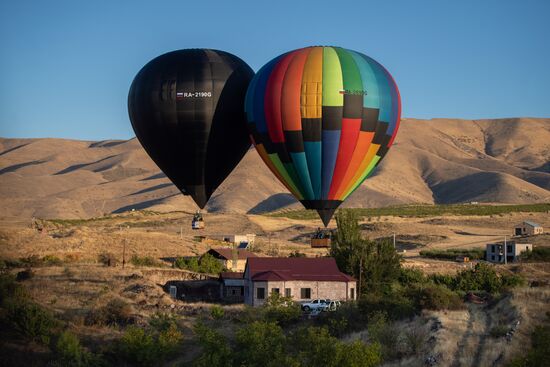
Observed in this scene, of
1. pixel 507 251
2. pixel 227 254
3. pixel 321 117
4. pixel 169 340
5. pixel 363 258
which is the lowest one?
pixel 169 340

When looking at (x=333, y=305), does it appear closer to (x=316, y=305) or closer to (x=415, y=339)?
(x=316, y=305)

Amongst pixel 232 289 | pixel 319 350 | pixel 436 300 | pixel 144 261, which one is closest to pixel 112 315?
pixel 232 289

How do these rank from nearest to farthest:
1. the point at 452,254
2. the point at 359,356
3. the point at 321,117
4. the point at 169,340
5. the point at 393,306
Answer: the point at 359,356 → the point at 169,340 → the point at 321,117 → the point at 393,306 → the point at 452,254

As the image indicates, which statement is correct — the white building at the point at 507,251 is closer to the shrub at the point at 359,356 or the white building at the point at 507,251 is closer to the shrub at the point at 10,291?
the shrub at the point at 10,291

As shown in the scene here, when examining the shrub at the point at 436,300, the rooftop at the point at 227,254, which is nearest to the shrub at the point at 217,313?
the shrub at the point at 436,300

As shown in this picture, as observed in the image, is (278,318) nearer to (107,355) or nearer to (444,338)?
(107,355)

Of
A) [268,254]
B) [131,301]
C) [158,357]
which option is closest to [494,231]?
[268,254]

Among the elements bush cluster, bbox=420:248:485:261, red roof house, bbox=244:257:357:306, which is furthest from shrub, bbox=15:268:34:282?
bush cluster, bbox=420:248:485:261

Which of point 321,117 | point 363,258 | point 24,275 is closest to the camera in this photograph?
point 321,117
